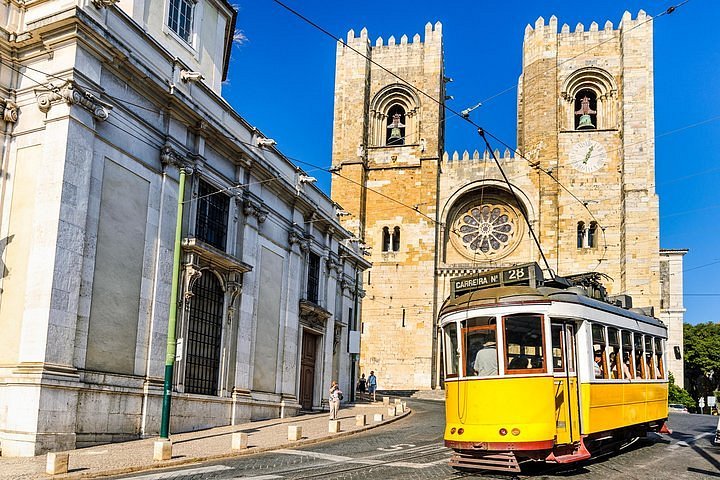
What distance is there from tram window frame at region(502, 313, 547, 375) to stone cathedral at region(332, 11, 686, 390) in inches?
1333

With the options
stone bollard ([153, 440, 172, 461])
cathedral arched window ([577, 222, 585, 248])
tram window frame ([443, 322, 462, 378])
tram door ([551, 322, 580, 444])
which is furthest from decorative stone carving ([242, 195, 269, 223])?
cathedral arched window ([577, 222, 585, 248])

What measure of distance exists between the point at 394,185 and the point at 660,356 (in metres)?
34.8

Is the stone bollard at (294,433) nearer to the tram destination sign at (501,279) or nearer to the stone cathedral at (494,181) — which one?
the tram destination sign at (501,279)

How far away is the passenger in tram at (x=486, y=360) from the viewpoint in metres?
11.8

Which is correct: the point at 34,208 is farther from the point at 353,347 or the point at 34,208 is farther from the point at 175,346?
the point at 353,347

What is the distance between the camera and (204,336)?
2017 cm

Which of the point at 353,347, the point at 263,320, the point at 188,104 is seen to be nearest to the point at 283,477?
the point at 188,104

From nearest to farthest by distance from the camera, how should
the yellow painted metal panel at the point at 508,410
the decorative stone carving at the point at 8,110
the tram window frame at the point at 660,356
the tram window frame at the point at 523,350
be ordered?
the yellow painted metal panel at the point at 508,410
the tram window frame at the point at 523,350
the decorative stone carving at the point at 8,110
the tram window frame at the point at 660,356

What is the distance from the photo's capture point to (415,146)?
5112 centimetres

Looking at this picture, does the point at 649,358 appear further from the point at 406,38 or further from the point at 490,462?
the point at 406,38

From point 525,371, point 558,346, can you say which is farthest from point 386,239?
point 525,371

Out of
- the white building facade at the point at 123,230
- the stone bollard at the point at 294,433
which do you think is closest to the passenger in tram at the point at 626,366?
the stone bollard at the point at 294,433

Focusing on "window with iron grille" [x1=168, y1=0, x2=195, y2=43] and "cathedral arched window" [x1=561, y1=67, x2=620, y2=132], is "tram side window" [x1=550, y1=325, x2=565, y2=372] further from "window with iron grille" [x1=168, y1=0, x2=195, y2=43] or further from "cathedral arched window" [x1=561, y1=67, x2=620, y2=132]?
"cathedral arched window" [x1=561, y1=67, x2=620, y2=132]

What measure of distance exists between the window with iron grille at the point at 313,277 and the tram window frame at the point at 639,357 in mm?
14876
